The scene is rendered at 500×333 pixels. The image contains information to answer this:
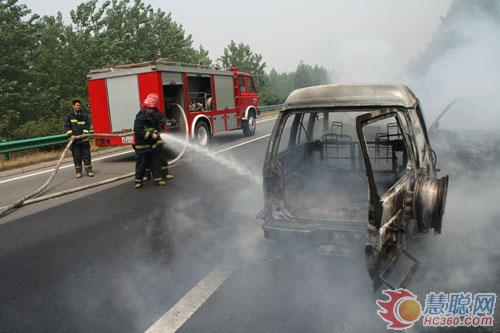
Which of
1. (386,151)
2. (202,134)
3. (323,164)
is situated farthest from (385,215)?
(202,134)

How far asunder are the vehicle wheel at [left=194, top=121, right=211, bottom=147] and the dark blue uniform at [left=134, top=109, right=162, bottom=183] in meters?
4.52

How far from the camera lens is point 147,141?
800 cm

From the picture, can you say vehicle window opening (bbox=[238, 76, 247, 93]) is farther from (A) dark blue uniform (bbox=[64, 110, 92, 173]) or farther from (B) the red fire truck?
(A) dark blue uniform (bbox=[64, 110, 92, 173])

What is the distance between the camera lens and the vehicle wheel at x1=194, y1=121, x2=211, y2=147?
12688 mm

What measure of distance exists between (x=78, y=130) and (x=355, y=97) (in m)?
7.16

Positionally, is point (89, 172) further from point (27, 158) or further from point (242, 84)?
point (242, 84)

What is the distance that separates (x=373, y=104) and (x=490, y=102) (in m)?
4.66

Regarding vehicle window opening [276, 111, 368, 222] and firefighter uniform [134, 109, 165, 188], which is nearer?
vehicle window opening [276, 111, 368, 222]

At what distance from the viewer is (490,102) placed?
704cm

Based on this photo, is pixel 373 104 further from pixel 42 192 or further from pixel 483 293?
pixel 42 192

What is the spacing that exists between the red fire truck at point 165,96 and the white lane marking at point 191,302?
7770mm

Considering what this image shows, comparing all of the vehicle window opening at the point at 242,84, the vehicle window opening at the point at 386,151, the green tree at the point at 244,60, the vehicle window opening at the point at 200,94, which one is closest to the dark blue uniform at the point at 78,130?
the vehicle window opening at the point at 200,94

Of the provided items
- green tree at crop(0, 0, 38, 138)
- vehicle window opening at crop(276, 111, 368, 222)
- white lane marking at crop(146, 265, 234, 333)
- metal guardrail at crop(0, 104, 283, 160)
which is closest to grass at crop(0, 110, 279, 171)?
metal guardrail at crop(0, 104, 283, 160)

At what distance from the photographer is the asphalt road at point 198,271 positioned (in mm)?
3074
